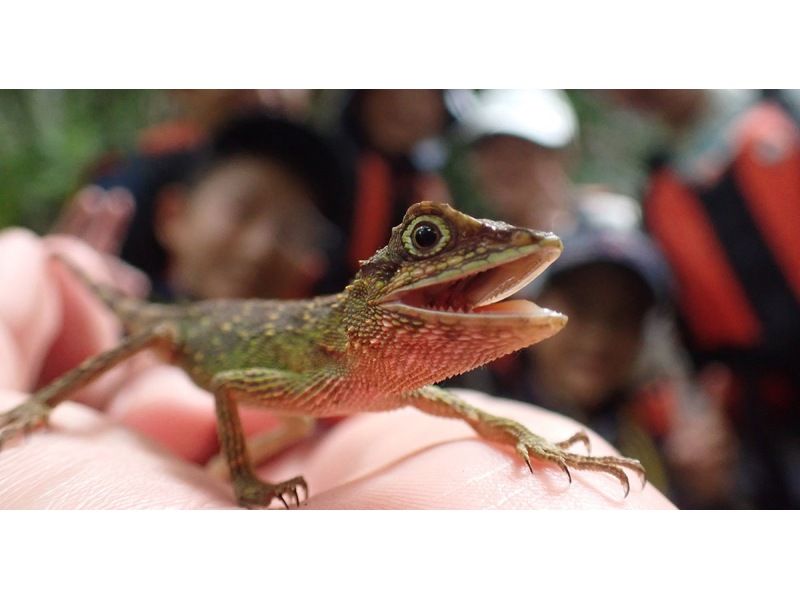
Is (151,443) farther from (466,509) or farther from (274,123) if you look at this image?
→ (274,123)

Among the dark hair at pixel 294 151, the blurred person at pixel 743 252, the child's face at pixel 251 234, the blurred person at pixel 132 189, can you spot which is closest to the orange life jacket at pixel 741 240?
the blurred person at pixel 743 252

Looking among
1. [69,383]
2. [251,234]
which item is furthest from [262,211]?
[69,383]

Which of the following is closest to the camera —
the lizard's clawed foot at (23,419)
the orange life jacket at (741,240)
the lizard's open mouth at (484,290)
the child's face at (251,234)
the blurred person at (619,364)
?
the lizard's open mouth at (484,290)

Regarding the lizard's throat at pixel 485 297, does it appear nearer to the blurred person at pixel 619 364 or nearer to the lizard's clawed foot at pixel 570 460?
the lizard's clawed foot at pixel 570 460

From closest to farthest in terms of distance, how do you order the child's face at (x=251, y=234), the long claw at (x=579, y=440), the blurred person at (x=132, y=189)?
1. the long claw at (x=579, y=440)
2. the child's face at (x=251, y=234)
3. the blurred person at (x=132, y=189)

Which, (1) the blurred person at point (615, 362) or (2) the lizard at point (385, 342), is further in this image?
(1) the blurred person at point (615, 362)

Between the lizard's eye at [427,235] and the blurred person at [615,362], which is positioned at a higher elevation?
the lizard's eye at [427,235]

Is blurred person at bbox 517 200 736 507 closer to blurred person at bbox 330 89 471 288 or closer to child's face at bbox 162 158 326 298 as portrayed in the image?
blurred person at bbox 330 89 471 288
